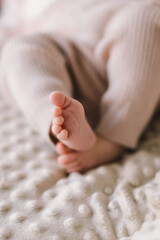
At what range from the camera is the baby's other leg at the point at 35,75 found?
0.54 meters

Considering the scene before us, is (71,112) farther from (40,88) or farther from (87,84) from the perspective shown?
(87,84)

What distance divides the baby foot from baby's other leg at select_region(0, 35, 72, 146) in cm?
6

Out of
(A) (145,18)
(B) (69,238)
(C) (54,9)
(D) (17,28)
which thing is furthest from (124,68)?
(D) (17,28)

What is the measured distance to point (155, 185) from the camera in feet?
1.47

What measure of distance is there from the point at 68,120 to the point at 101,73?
0.25 m

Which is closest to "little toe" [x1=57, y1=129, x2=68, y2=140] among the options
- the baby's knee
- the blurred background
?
the baby's knee

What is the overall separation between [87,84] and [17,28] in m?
0.57

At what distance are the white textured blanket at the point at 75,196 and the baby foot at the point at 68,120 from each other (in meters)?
0.08

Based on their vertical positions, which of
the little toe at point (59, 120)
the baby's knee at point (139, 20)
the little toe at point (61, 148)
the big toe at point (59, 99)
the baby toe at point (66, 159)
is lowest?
the baby toe at point (66, 159)

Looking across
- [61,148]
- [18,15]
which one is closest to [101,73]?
[61,148]

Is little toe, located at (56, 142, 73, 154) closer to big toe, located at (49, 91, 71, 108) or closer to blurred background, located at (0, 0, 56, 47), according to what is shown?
big toe, located at (49, 91, 71, 108)

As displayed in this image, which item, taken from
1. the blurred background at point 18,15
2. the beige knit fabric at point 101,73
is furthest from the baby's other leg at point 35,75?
the blurred background at point 18,15

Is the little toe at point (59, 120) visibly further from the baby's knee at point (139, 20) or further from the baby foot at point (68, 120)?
the baby's knee at point (139, 20)

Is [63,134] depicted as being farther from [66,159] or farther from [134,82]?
[134,82]
